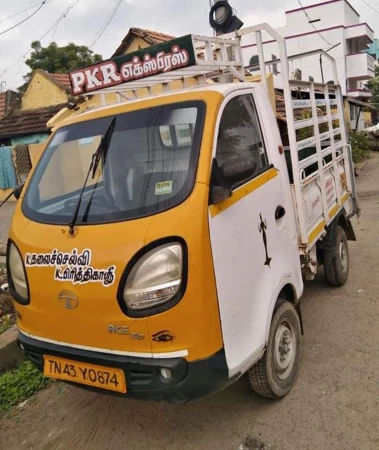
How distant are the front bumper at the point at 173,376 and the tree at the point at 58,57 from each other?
2854cm

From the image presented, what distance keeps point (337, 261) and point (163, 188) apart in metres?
2.84

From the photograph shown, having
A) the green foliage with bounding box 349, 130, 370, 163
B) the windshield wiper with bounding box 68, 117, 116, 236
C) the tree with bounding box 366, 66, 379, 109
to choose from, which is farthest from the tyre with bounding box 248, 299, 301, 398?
the tree with bounding box 366, 66, 379, 109

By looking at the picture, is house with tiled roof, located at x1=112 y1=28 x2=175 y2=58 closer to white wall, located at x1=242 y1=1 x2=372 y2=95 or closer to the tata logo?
the tata logo

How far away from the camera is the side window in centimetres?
248

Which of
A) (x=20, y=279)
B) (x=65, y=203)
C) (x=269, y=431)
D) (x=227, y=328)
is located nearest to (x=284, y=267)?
(x=227, y=328)

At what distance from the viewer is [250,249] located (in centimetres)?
243

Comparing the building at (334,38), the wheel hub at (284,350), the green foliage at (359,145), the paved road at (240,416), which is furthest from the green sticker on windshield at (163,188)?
the building at (334,38)

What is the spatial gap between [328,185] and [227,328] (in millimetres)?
2522

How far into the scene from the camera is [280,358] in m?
2.81

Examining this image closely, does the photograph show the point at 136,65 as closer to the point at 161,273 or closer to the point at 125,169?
the point at 125,169

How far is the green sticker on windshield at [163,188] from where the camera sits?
2219mm

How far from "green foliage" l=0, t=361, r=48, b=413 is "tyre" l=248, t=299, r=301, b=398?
1816mm

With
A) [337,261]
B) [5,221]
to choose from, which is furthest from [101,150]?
[5,221]

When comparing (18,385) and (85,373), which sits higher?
(85,373)
